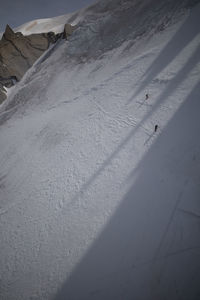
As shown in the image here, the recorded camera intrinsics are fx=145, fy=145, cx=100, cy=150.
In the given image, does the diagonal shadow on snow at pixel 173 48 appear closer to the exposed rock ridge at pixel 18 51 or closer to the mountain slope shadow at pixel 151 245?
the mountain slope shadow at pixel 151 245

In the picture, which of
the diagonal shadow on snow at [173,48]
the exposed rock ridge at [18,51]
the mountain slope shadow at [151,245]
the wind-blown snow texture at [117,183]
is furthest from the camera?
the exposed rock ridge at [18,51]

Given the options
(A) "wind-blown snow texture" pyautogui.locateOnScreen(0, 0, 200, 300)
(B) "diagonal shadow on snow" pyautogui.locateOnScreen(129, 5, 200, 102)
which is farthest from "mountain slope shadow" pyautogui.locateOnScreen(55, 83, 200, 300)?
(B) "diagonal shadow on snow" pyautogui.locateOnScreen(129, 5, 200, 102)

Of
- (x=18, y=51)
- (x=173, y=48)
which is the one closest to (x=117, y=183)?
(x=173, y=48)

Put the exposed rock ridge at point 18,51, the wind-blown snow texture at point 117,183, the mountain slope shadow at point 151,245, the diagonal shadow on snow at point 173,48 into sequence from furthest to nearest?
the exposed rock ridge at point 18,51 < the diagonal shadow on snow at point 173,48 < the wind-blown snow texture at point 117,183 < the mountain slope shadow at point 151,245

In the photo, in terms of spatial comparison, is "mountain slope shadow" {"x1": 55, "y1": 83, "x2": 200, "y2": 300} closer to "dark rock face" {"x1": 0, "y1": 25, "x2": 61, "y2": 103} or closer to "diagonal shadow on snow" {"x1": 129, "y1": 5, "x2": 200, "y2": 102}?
"diagonal shadow on snow" {"x1": 129, "y1": 5, "x2": 200, "y2": 102}

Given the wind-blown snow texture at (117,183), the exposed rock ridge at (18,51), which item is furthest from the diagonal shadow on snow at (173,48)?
the exposed rock ridge at (18,51)

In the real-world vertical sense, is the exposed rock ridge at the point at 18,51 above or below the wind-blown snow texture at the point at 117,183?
above
